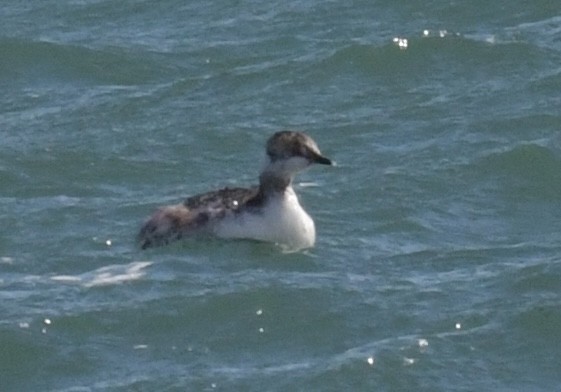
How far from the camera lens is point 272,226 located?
1642cm

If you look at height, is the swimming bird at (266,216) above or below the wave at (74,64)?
below

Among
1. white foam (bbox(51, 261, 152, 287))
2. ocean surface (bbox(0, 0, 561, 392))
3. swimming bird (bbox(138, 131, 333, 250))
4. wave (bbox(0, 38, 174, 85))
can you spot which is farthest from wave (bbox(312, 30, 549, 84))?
white foam (bbox(51, 261, 152, 287))

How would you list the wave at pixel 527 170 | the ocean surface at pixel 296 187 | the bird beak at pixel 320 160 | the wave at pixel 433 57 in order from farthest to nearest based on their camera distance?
the wave at pixel 433 57
the wave at pixel 527 170
the bird beak at pixel 320 160
the ocean surface at pixel 296 187

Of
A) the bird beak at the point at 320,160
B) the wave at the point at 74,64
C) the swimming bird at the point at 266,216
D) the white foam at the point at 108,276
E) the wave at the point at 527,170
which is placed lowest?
the wave at the point at 527,170

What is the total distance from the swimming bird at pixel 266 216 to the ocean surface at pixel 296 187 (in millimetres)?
109

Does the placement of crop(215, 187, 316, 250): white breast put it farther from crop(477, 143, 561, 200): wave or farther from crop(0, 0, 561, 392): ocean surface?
crop(477, 143, 561, 200): wave

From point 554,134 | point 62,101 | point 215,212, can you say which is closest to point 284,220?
point 215,212

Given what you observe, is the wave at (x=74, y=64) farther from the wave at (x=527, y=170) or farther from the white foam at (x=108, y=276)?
the white foam at (x=108, y=276)

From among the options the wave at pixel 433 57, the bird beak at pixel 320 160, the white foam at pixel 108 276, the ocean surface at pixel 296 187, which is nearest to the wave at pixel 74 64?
the ocean surface at pixel 296 187

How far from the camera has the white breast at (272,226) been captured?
1641 cm

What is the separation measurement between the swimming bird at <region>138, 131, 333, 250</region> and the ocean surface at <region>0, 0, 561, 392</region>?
0.36 feet

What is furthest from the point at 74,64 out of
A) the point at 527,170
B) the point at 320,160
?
the point at 320,160

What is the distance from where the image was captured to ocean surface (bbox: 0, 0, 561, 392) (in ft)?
47.4

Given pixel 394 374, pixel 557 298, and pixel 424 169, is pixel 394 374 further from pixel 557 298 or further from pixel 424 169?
pixel 424 169
